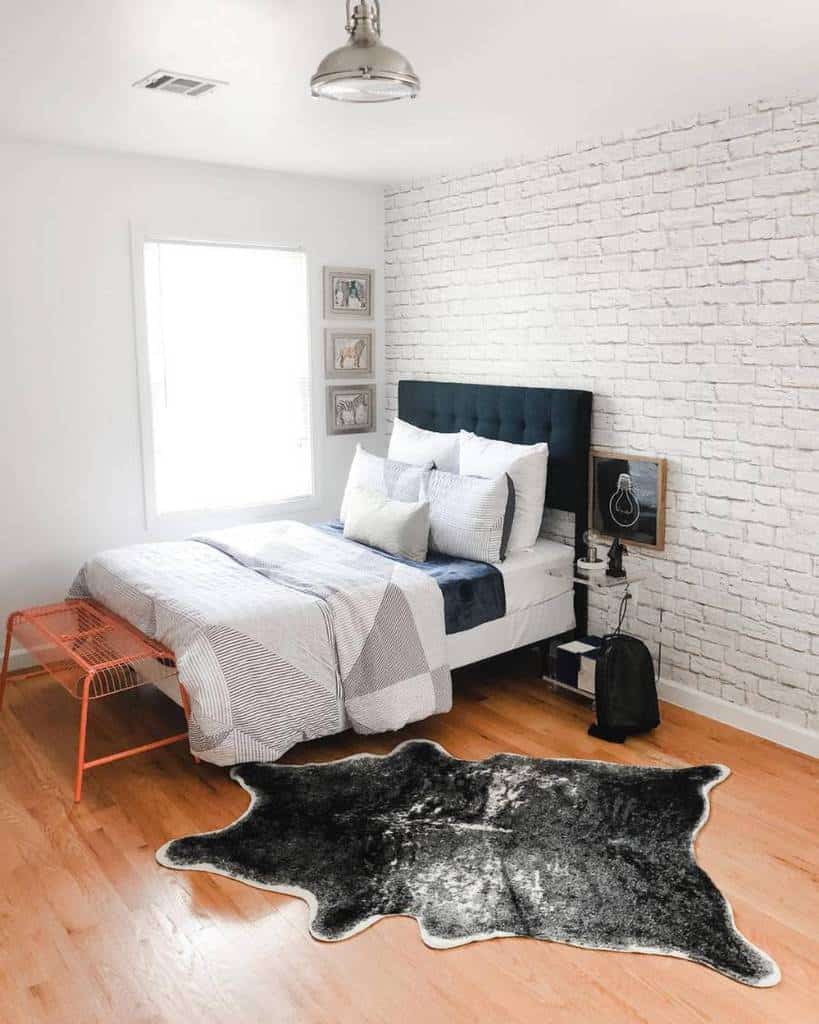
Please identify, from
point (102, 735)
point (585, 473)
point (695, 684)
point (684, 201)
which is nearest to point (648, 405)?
point (585, 473)

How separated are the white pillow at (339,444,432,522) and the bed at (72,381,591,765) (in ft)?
0.96

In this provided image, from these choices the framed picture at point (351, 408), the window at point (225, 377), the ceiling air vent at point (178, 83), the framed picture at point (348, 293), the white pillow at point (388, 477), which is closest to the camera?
the ceiling air vent at point (178, 83)

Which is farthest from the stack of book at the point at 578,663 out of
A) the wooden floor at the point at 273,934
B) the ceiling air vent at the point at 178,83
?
the ceiling air vent at the point at 178,83

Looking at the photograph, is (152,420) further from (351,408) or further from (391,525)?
(391,525)

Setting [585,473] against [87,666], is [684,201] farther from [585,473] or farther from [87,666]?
[87,666]

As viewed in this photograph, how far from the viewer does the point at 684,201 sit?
12.1ft

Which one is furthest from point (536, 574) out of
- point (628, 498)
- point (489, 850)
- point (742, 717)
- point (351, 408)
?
point (351, 408)

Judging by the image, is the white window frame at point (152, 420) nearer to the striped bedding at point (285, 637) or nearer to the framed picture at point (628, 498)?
the striped bedding at point (285, 637)

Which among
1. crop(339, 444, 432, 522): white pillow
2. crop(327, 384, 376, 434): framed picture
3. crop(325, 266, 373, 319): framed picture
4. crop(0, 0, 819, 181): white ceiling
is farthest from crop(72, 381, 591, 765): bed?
crop(0, 0, 819, 181): white ceiling

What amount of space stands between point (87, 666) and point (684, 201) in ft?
9.25

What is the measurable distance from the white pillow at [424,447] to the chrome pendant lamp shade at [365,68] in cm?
238

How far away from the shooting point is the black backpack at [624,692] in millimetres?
3615

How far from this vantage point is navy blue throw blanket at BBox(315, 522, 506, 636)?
3797 millimetres

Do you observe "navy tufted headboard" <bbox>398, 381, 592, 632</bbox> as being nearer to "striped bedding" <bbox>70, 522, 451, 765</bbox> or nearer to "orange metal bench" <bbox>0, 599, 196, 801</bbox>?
"striped bedding" <bbox>70, 522, 451, 765</bbox>
